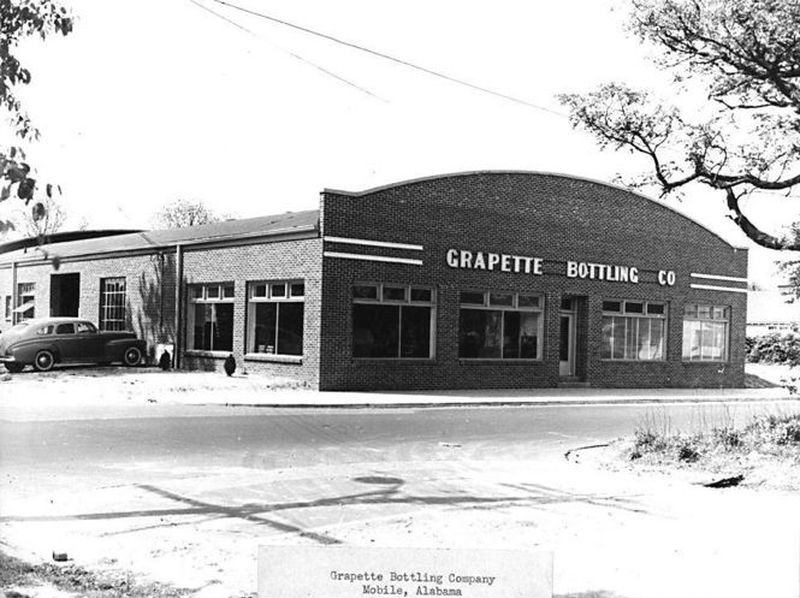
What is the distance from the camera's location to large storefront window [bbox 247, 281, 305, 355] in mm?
22438

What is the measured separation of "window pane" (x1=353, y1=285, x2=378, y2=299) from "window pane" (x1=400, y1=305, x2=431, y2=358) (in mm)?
982

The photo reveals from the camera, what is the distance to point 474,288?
24.5m

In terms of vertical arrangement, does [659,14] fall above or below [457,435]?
above

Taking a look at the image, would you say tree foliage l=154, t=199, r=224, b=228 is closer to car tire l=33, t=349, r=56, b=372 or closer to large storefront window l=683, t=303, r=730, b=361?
car tire l=33, t=349, r=56, b=372

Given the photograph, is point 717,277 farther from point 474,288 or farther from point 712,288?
point 474,288

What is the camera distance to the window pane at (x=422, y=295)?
23.5 metres

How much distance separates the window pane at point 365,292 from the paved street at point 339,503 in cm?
858

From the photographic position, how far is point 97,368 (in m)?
7.59

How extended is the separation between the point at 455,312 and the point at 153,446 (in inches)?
536

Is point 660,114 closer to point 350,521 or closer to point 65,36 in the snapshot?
point 350,521

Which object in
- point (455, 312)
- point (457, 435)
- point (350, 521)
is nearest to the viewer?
point (350, 521)

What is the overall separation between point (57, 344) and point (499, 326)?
61.9 feet

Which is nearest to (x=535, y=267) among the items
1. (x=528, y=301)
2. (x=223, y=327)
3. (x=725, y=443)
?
(x=528, y=301)

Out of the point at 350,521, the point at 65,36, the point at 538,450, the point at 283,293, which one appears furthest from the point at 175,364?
the point at 283,293
